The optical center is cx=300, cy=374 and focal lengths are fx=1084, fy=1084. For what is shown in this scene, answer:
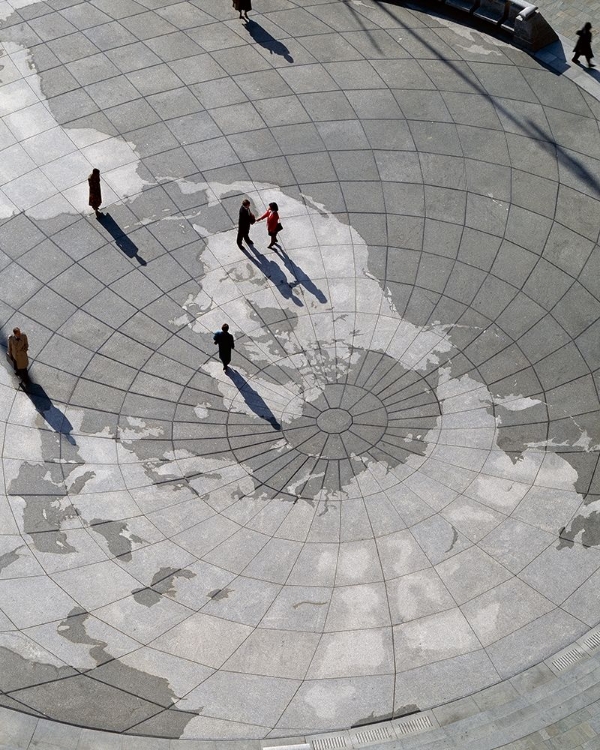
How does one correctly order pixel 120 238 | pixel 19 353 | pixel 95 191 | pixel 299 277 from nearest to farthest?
pixel 19 353 → pixel 299 277 → pixel 95 191 → pixel 120 238

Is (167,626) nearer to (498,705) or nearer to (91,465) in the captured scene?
(91,465)

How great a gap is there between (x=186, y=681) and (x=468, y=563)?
26.1 ft

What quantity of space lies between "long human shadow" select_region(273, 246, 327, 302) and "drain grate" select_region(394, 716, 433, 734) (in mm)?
13805

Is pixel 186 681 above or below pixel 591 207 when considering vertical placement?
below

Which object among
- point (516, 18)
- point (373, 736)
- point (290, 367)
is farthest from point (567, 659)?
point (516, 18)

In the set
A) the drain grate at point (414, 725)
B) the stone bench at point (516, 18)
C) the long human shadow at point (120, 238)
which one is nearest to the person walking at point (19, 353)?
the long human shadow at point (120, 238)

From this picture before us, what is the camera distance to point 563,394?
32.0 metres

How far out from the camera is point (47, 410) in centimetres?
3089

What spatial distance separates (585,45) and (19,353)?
2426cm

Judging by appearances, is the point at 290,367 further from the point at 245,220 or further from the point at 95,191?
the point at 95,191

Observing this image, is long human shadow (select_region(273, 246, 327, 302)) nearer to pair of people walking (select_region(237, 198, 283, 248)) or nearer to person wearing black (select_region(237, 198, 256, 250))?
pair of people walking (select_region(237, 198, 283, 248))

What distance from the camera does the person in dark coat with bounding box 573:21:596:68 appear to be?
4031 centimetres

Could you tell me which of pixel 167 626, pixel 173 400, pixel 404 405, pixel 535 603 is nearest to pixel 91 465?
pixel 173 400

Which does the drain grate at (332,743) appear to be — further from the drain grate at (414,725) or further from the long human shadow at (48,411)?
the long human shadow at (48,411)
